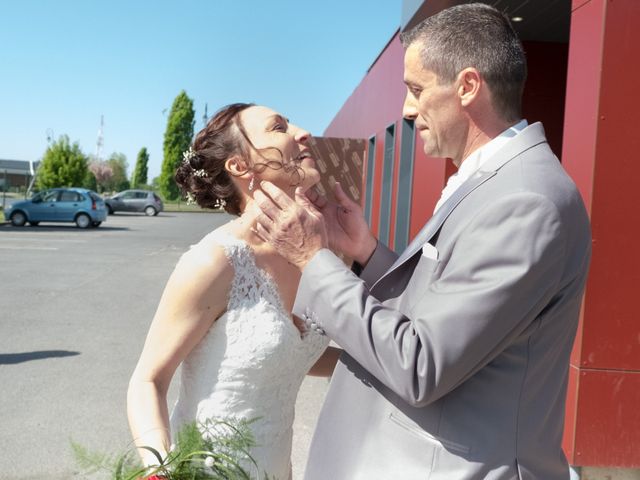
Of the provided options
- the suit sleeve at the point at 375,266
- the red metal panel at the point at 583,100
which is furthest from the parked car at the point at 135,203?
the suit sleeve at the point at 375,266

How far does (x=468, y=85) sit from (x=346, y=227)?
0.67 m

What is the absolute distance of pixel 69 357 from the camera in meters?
7.62

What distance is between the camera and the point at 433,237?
1.61 metres

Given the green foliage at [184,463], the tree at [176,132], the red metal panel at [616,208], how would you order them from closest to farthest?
the green foliage at [184,463], the red metal panel at [616,208], the tree at [176,132]

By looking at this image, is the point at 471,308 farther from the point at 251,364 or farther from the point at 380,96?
the point at 380,96

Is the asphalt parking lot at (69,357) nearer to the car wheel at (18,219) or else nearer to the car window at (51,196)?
the car wheel at (18,219)

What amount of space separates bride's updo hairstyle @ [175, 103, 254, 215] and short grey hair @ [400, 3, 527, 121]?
3.20 feet

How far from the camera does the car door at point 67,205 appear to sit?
29.8 metres

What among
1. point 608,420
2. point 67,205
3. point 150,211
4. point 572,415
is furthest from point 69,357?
point 150,211

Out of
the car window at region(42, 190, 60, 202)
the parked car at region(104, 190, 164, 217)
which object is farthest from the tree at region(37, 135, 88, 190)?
the car window at region(42, 190, 60, 202)

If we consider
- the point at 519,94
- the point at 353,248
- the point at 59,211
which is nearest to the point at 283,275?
the point at 353,248

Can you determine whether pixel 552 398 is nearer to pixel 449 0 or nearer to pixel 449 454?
pixel 449 454

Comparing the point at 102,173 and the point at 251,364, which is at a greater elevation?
the point at 251,364

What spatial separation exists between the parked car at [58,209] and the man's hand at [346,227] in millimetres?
29278
